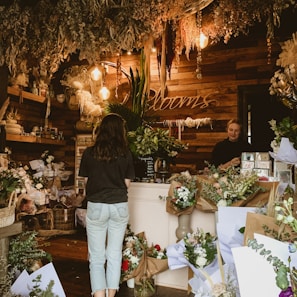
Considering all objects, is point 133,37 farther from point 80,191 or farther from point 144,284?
point 80,191

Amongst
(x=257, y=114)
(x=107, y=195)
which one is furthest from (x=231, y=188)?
(x=257, y=114)

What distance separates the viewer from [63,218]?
5617 mm

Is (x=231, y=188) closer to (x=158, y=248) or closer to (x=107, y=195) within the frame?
(x=107, y=195)

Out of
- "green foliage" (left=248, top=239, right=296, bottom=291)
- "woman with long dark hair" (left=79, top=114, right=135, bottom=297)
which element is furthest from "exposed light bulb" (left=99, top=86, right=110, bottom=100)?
"green foliage" (left=248, top=239, right=296, bottom=291)

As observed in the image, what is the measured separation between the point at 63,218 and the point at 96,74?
2.53 meters

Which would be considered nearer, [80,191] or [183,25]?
[183,25]

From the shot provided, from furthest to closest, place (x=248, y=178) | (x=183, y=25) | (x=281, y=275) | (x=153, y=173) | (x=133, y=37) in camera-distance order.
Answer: (x=183, y=25) < (x=153, y=173) < (x=133, y=37) < (x=248, y=178) < (x=281, y=275)

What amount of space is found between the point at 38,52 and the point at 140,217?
6.61 ft

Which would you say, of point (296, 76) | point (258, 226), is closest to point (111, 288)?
point (258, 226)

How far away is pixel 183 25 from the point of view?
4.86 m

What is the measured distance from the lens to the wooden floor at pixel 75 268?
12.4 feet

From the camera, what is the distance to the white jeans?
3381 millimetres

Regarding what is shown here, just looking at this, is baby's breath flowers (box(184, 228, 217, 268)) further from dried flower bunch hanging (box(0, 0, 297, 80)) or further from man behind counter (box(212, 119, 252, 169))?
man behind counter (box(212, 119, 252, 169))

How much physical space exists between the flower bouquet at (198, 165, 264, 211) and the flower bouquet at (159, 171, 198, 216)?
0.21 meters
